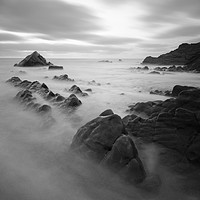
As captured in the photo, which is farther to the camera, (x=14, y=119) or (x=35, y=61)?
(x=35, y=61)

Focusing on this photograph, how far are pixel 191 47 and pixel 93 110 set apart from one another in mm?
54987

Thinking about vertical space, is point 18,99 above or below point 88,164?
above

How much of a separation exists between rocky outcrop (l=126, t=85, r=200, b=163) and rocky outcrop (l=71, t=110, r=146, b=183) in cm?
83

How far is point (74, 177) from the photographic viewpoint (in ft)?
11.9

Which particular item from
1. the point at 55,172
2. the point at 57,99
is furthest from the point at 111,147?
the point at 57,99

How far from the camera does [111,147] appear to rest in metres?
3.87

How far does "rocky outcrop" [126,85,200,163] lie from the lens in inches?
152

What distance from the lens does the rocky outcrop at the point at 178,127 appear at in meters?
3.86

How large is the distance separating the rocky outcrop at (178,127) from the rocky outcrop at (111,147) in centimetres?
83

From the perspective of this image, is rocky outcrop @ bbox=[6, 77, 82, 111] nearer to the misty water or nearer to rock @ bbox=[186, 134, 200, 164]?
the misty water

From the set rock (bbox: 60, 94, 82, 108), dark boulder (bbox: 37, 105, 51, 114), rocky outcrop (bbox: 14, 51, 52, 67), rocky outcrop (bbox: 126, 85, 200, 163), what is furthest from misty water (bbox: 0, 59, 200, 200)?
rocky outcrop (bbox: 14, 51, 52, 67)

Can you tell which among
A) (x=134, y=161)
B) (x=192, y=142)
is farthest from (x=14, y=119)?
(x=192, y=142)

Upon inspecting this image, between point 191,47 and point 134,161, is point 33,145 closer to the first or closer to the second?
point 134,161

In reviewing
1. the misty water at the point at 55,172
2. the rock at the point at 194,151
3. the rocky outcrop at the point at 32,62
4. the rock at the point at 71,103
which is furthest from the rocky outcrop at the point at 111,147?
the rocky outcrop at the point at 32,62
